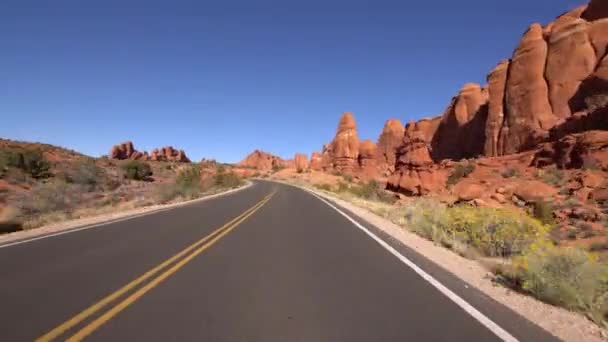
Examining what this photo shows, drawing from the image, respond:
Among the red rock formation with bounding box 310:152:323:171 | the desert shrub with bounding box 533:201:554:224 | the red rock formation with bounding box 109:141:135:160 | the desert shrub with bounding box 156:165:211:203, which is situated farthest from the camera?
the red rock formation with bounding box 109:141:135:160

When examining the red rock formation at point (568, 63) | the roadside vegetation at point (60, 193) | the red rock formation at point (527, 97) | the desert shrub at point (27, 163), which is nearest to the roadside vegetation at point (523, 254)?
the roadside vegetation at point (60, 193)

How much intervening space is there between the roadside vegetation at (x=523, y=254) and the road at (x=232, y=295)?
34.2 inches

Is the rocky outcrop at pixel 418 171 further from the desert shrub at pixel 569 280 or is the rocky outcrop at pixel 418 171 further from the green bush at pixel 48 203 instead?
the desert shrub at pixel 569 280

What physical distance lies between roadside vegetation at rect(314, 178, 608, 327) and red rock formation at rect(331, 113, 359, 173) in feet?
280

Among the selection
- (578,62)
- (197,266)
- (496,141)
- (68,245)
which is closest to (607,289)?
(197,266)

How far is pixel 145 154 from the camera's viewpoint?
161625 millimetres

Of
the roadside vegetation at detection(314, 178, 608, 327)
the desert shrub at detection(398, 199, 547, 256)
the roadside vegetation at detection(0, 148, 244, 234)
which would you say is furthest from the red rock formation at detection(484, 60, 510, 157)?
the desert shrub at detection(398, 199, 547, 256)

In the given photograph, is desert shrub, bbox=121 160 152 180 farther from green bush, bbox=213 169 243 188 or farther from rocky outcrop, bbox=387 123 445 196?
rocky outcrop, bbox=387 123 445 196

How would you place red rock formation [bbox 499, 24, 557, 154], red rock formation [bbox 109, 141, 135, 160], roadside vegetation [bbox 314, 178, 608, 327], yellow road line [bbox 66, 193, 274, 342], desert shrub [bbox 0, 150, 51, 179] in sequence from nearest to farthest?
yellow road line [bbox 66, 193, 274, 342] → roadside vegetation [bbox 314, 178, 608, 327] → desert shrub [bbox 0, 150, 51, 179] → red rock formation [bbox 499, 24, 557, 154] → red rock formation [bbox 109, 141, 135, 160]

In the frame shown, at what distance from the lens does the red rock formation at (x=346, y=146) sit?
10406cm

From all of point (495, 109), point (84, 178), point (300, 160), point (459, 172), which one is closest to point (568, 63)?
Result: point (495, 109)

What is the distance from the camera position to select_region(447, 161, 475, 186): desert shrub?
116ft

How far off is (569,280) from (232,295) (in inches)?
177

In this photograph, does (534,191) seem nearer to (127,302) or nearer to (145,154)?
(127,302)
